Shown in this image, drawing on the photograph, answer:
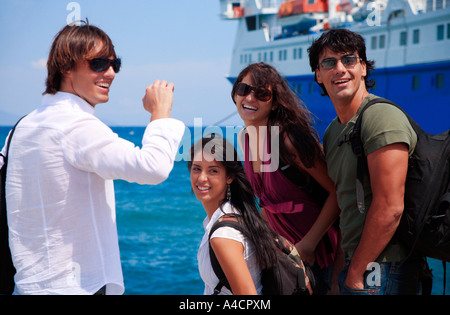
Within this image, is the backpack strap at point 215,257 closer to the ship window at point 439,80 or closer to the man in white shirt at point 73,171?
the man in white shirt at point 73,171

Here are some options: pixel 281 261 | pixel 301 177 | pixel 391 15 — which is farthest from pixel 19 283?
pixel 391 15

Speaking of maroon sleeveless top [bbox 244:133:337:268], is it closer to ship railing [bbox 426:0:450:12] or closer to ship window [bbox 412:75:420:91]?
ship window [bbox 412:75:420:91]

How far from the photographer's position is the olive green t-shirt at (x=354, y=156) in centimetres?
219

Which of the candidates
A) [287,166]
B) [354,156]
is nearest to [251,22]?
[287,166]

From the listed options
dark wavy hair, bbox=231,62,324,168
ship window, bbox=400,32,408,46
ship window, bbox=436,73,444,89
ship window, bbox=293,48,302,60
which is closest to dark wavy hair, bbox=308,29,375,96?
→ dark wavy hair, bbox=231,62,324,168

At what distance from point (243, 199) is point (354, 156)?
21.2 inches

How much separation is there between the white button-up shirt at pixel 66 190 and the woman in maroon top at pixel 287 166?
0.86 m

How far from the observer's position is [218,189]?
2.45m

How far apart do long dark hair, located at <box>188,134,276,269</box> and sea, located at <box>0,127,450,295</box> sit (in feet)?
3.44

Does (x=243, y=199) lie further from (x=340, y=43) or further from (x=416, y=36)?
(x=416, y=36)

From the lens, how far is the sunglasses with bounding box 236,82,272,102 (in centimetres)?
277

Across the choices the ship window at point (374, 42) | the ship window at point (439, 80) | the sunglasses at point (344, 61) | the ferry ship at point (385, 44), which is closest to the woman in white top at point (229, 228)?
the sunglasses at point (344, 61)

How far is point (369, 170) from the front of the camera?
2256 mm
